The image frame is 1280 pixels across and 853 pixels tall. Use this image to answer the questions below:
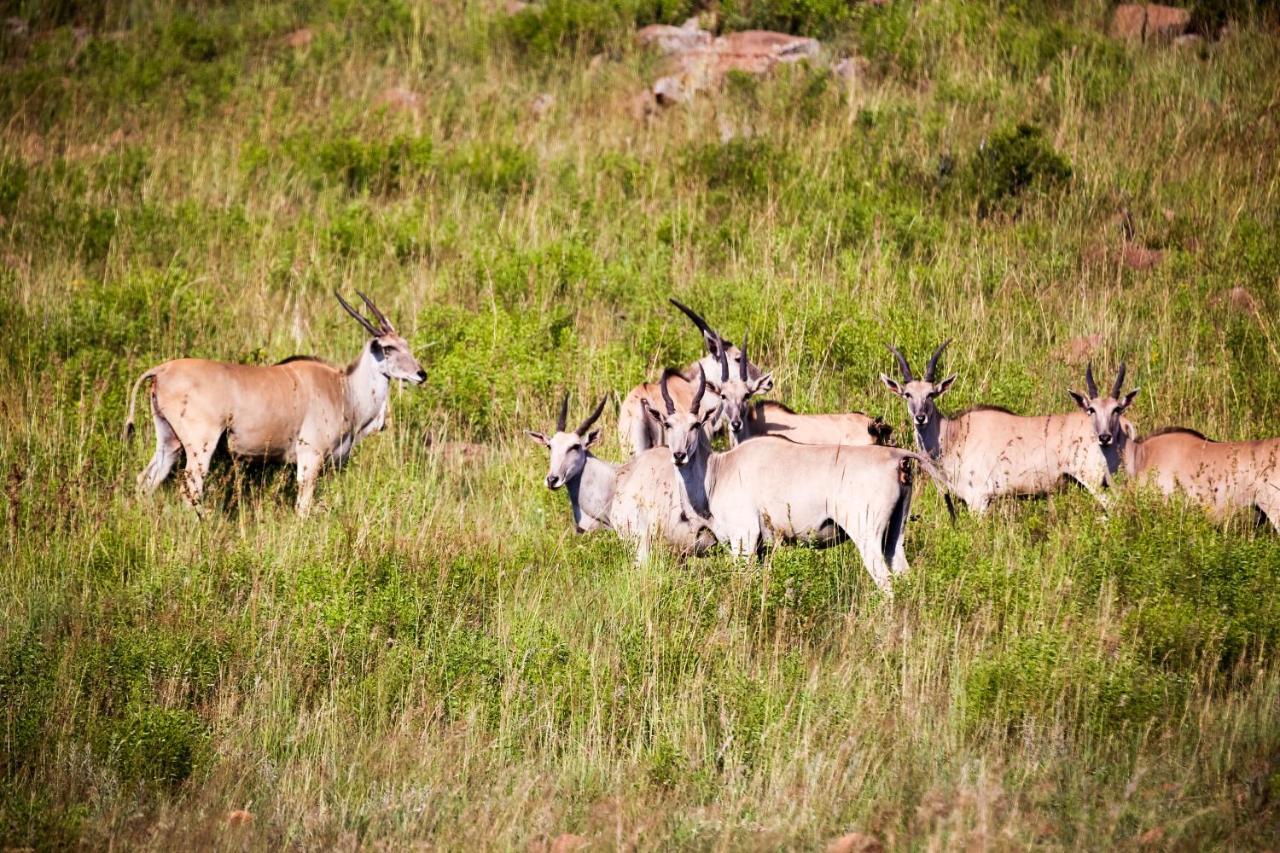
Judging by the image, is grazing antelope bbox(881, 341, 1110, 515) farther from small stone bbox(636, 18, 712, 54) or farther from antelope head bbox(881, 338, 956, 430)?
small stone bbox(636, 18, 712, 54)

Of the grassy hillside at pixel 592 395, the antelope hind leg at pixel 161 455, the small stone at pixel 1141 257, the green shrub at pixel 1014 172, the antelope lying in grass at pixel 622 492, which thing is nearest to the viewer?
the grassy hillside at pixel 592 395

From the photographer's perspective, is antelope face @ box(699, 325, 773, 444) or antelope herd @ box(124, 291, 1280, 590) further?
antelope face @ box(699, 325, 773, 444)

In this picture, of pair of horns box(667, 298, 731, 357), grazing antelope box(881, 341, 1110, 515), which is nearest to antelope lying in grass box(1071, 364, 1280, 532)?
grazing antelope box(881, 341, 1110, 515)

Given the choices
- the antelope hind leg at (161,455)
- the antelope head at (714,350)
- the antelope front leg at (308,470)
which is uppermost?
the antelope head at (714,350)

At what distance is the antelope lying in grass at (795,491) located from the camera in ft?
30.0

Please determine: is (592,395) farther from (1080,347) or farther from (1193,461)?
(1193,461)

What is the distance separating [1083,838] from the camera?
586cm

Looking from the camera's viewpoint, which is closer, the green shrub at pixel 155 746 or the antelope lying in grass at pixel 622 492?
the green shrub at pixel 155 746

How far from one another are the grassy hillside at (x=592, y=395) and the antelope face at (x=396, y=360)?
41 cm

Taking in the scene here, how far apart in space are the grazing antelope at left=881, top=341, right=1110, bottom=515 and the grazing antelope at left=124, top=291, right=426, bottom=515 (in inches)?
176

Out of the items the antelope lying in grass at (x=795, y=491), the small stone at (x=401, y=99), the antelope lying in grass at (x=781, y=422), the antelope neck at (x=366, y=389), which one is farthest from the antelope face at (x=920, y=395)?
the small stone at (x=401, y=99)

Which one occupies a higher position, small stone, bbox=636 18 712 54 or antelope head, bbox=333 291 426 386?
small stone, bbox=636 18 712 54

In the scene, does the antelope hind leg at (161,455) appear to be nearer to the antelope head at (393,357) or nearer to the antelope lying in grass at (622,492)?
the antelope head at (393,357)

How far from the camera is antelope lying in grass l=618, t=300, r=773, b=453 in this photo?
37.8 feet
